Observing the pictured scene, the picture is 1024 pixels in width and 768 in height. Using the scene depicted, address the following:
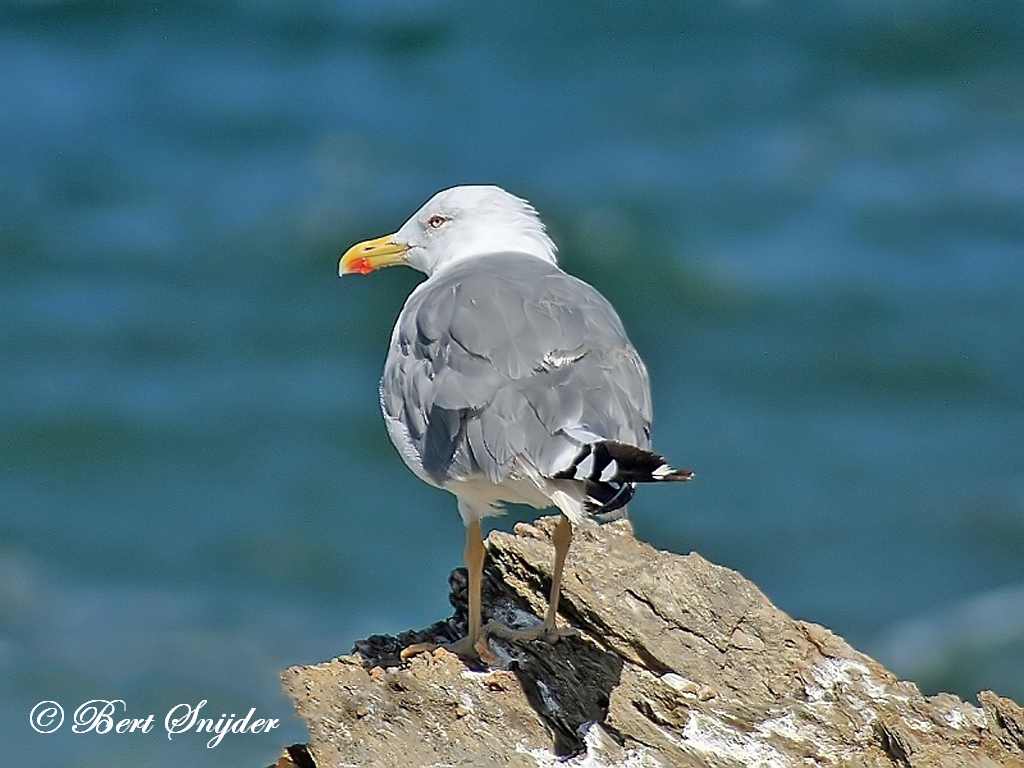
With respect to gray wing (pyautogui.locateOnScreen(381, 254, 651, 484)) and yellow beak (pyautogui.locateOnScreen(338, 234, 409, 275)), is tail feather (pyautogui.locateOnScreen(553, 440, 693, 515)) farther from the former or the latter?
yellow beak (pyautogui.locateOnScreen(338, 234, 409, 275))

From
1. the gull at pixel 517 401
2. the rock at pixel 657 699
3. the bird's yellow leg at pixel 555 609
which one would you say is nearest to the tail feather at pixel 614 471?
the gull at pixel 517 401

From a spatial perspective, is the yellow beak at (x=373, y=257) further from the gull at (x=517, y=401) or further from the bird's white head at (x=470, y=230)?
the gull at (x=517, y=401)

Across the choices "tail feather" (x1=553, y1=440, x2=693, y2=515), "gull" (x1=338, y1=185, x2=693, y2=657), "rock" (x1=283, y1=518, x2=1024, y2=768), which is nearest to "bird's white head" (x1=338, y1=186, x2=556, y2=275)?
"gull" (x1=338, y1=185, x2=693, y2=657)

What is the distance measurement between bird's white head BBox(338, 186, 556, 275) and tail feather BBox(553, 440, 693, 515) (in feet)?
7.08

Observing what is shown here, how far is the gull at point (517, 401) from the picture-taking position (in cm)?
519

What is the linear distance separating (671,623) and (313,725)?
140cm

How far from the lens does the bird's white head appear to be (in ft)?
23.5

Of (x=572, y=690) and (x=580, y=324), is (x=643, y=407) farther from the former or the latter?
(x=572, y=690)

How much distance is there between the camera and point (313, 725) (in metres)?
5.48

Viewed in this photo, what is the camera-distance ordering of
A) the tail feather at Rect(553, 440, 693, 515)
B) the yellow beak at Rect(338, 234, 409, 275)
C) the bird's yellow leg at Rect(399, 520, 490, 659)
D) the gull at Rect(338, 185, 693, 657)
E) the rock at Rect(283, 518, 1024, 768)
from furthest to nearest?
1. the yellow beak at Rect(338, 234, 409, 275)
2. the bird's yellow leg at Rect(399, 520, 490, 659)
3. the rock at Rect(283, 518, 1024, 768)
4. the gull at Rect(338, 185, 693, 657)
5. the tail feather at Rect(553, 440, 693, 515)

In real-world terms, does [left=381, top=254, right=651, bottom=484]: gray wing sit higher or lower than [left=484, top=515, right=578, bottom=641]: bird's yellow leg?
higher

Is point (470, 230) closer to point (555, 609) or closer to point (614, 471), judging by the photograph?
point (555, 609)

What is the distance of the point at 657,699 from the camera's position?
5.56 m

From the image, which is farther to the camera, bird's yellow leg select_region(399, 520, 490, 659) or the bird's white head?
the bird's white head
